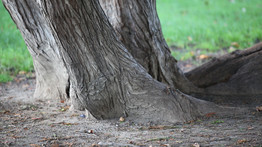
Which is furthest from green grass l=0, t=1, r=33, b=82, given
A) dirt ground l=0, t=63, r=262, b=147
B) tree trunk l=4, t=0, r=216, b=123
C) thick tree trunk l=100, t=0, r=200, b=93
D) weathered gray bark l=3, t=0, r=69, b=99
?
tree trunk l=4, t=0, r=216, b=123

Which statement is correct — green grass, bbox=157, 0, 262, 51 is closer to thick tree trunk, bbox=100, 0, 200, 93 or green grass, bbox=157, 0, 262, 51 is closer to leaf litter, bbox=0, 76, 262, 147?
thick tree trunk, bbox=100, 0, 200, 93

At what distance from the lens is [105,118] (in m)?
3.66

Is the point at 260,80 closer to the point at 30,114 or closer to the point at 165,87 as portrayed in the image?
the point at 165,87

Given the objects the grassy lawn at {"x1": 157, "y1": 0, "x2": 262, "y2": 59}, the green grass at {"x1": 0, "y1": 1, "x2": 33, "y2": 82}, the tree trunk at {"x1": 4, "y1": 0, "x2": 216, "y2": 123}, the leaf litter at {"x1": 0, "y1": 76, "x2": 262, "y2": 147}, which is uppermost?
the grassy lawn at {"x1": 157, "y1": 0, "x2": 262, "y2": 59}

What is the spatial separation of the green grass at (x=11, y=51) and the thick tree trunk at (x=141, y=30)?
9.60 ft

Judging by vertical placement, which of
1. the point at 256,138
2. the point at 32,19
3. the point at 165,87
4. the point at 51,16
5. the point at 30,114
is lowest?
the point at 256,138

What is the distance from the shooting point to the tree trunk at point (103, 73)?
3078 millimetres

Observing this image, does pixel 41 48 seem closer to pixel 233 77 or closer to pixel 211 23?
pixel 233 77

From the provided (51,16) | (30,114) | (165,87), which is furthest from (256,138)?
(30,114)

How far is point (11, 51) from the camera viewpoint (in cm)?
657

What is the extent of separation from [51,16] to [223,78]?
2.95 m

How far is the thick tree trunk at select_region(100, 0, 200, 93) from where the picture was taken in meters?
4.10

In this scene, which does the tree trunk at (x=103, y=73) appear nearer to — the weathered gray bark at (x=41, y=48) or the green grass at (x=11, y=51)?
the weathered gray bark at (x=41, y=48)

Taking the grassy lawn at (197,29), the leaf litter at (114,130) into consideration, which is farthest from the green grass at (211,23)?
the leaf litter at (114,130)
